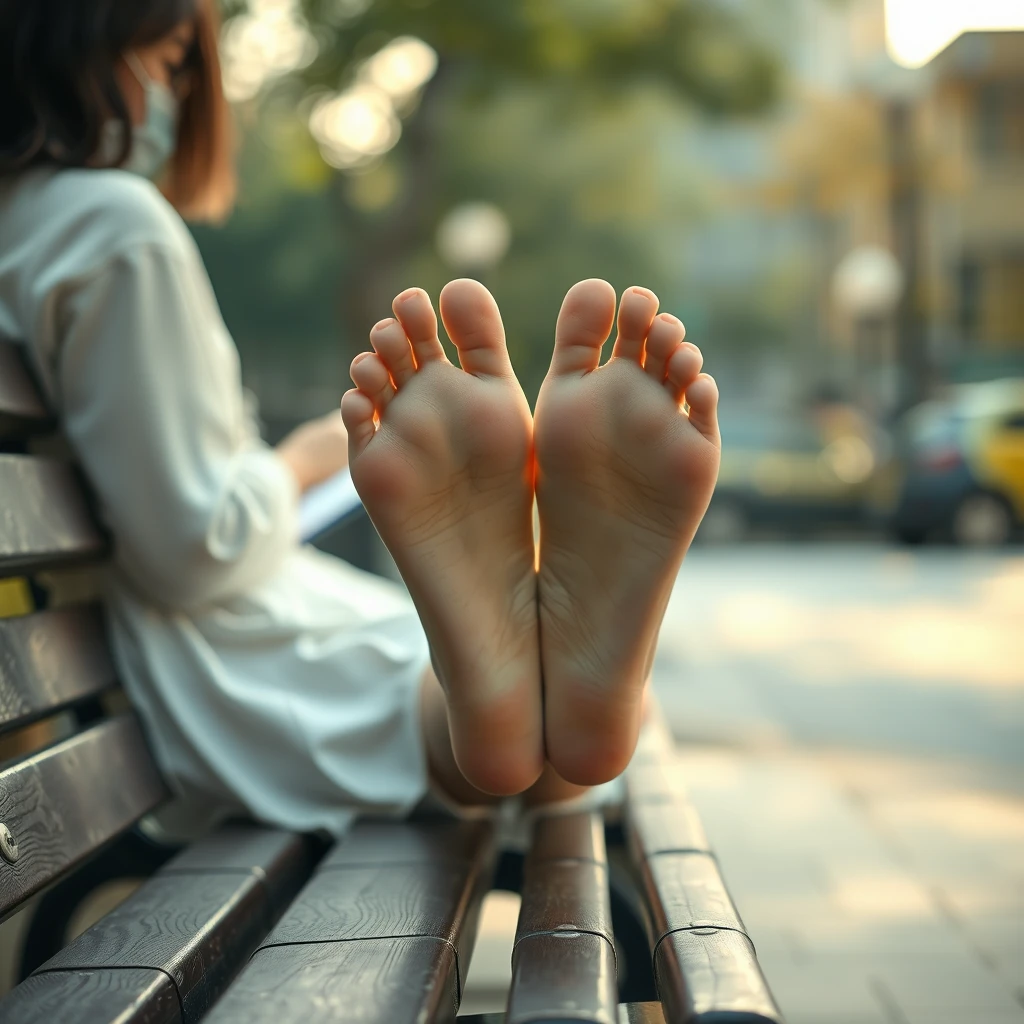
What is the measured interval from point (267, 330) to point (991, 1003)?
75.6 feet

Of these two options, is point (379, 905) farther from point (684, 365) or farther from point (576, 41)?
point (576, 41)

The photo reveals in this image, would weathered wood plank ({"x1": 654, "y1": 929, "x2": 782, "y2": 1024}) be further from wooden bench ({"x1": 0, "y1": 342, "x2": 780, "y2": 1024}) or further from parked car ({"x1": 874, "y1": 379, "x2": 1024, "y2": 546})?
parked car ({"x1": 874, "y1": 379, "x2": 1024, "y2": 546})

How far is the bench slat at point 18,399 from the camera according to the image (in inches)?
59.6

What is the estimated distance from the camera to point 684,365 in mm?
1337

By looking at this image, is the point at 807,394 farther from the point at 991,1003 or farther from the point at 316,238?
the point at 991,1003

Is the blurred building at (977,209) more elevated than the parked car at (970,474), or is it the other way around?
the blurred building at (977,209)

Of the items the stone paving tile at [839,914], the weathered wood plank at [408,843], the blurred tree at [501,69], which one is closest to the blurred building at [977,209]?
the blurred tree at [501,69]

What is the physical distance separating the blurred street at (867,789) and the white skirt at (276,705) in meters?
0.84

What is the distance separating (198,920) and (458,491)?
0.48m

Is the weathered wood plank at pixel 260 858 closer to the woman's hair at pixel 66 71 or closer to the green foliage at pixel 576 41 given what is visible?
the woman's hair at pixel 66 71

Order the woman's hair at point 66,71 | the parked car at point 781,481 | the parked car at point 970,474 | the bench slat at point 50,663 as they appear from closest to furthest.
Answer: the bench slat at point 50,663 → the woman's hair at point 66,71 → the parked car at point 970,474 → the parked car at point 781,481

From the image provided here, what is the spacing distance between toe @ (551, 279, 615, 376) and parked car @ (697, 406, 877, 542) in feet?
39.7

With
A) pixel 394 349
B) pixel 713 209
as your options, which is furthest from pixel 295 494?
pixel 713 209

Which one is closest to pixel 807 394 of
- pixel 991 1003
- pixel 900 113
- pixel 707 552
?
pixel 900 113
